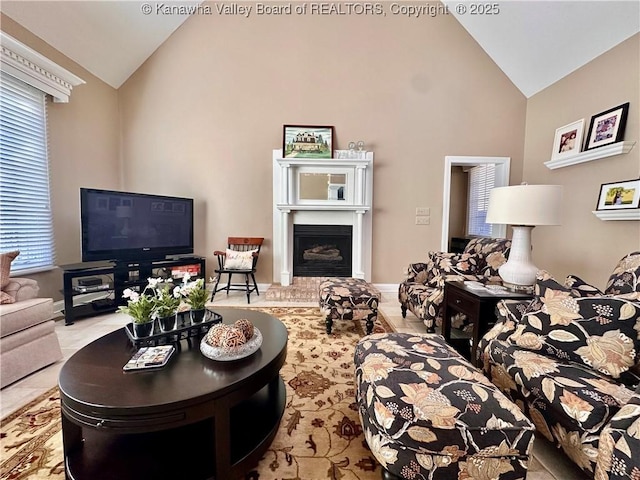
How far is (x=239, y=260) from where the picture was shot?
12.3 ft

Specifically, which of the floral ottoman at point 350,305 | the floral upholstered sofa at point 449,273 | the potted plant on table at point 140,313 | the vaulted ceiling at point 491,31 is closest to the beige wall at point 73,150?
the vaulted ceiling at point 491,31

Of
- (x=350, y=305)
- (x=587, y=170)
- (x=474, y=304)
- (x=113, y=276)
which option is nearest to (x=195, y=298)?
(x=350, y=305)

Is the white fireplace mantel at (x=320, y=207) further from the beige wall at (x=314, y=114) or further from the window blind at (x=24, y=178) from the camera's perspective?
the window blind at (x=24, y=178)

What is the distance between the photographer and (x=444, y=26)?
3.95 metres

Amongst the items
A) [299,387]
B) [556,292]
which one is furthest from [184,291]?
[556,292]

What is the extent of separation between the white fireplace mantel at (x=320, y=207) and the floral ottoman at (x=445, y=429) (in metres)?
3.07

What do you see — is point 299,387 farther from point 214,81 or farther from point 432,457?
point 214,81

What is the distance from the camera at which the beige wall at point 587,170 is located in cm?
275

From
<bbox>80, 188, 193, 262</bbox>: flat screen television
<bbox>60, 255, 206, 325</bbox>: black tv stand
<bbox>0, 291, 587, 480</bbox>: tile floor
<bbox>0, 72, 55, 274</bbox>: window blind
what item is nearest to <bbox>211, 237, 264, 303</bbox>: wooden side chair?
<bbox>0, 291, 587, 480</bbox>: tile floor

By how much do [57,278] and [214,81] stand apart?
3180 millimetres

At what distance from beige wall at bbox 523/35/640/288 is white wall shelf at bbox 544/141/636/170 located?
68 mm

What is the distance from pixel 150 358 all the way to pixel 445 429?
3.94 ft

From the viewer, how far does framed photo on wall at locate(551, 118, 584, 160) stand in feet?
10.7

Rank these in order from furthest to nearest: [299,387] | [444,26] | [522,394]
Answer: [444,26], [299,387], [522,394]
